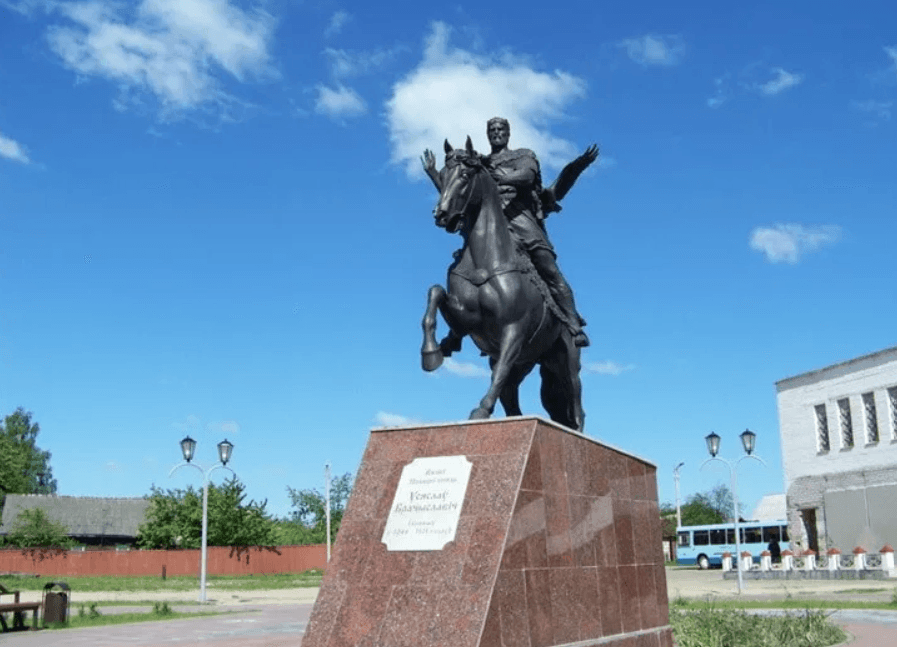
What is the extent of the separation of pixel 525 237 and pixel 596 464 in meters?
2.33

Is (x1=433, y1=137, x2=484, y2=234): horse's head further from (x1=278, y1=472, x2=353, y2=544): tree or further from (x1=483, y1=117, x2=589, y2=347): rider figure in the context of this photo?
(x1=278, y1=472, x2=353, y2=544): tree

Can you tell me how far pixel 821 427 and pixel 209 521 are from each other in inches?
1251

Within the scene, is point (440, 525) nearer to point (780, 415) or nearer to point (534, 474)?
point (534, 474)

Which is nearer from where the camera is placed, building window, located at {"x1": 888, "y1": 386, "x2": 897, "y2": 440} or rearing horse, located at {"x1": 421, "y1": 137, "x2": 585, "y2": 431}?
rearing horse, located at {"x1": 421, "y1": 137, "x2": 585, "y2": 431}

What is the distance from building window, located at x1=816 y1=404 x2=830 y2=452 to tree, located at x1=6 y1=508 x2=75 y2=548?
4449 centimetres

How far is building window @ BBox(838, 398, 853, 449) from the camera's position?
39438 mm

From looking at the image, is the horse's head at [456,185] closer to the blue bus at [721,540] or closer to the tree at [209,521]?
the blue bus at [721,540]

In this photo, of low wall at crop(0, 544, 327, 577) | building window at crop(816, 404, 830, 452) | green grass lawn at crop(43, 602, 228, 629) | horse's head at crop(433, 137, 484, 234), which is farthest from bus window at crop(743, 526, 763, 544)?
horse's head at crop(433, 137, 484, 234)

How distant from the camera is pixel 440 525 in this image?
Answer: 735 centimetres

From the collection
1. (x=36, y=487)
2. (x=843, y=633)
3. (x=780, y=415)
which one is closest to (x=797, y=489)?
(x=780, y=415)

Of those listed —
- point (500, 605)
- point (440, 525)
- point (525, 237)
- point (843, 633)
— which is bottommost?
point (843, 633)

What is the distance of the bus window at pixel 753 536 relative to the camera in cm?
4606

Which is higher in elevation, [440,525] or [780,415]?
[780,415]

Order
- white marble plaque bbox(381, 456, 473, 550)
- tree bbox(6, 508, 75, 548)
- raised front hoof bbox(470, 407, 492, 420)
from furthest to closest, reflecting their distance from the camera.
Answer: tree bbox(6, 508, 75, 548), raised front hoof bbox(470, 407, 492, 420), white marble plaque bbox(381, 456, 473, 550)
